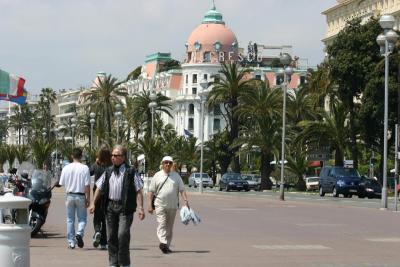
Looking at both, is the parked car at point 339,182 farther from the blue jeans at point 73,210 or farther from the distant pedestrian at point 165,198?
the distant pedestrian at point 165,198

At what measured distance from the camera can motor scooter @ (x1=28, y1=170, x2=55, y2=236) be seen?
67.2 ft

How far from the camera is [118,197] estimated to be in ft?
46.6

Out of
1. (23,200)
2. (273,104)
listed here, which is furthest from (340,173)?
(23,200)

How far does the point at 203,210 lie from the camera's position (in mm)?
35875

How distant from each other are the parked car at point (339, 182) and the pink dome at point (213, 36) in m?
112

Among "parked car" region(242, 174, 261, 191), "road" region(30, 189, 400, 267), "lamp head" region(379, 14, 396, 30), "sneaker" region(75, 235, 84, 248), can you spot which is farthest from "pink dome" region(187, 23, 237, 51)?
"sneaker" region(75, 235, 84, 248)

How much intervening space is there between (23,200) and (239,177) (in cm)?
6892

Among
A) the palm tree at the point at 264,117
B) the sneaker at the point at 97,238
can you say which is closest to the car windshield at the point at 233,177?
the palm tree at the point at 264,117

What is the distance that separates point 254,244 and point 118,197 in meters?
6.31

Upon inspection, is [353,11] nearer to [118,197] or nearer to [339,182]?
[339,182]

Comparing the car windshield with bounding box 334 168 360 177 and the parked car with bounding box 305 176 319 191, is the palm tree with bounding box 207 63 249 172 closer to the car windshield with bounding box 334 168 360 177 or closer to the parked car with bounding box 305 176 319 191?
the parked car with bounding box 305 176 319 191

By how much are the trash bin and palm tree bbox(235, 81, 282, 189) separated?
7210 cm

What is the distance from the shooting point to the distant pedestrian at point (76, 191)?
18.3 metres

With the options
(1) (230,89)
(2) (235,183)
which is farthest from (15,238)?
(1) (230,89)
